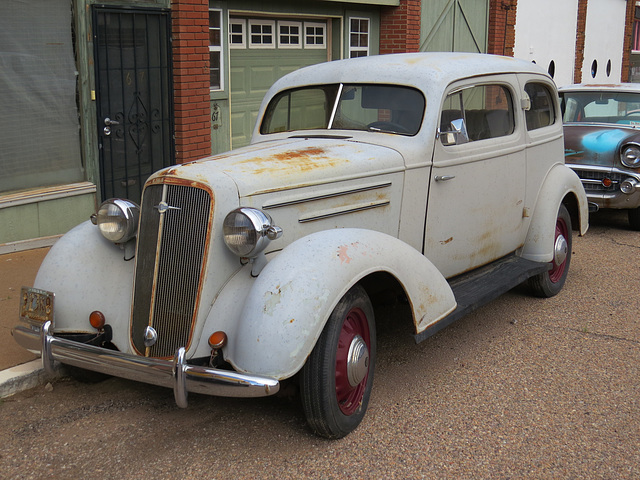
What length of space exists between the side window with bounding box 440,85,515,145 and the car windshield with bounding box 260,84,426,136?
0.23 metres

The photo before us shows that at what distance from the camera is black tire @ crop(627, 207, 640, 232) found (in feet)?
27.8

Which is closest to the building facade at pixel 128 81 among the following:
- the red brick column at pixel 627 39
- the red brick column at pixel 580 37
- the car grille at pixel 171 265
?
the car grille at pixel 171 265

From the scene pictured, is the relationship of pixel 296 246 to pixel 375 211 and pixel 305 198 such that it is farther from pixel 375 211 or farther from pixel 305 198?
pixel 375 211

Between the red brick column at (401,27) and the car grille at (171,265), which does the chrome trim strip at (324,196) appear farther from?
the red brick column at (401,27)

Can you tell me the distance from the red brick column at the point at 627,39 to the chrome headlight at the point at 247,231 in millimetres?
21089

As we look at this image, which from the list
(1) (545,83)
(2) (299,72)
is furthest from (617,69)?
(2) (299,72)

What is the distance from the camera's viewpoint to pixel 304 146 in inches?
178

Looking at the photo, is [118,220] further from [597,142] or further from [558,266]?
[597,142]

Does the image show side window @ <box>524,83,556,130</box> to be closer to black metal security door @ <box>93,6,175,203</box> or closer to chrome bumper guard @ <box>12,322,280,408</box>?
chrome bumper guard @ <box>12,322,280,408</box>

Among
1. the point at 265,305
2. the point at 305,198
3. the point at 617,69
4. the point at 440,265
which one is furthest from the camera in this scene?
the point at 617,69

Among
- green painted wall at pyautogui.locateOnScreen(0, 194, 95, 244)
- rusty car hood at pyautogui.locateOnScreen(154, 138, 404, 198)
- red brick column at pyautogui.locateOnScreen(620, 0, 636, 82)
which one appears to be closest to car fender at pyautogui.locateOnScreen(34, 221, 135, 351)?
rusty car hood at pyautogui.locateOnScreen(154, 138, 404, 198)

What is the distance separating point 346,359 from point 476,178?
1.92m

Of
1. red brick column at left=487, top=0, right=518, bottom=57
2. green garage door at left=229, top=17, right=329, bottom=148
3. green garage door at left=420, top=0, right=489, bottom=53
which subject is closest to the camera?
green garage door at left=229, top=17, right=329, bottom=148

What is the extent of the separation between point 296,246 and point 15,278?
10.5 ft
